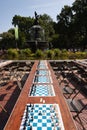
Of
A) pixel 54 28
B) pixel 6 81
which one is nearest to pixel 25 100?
pixel 6 81

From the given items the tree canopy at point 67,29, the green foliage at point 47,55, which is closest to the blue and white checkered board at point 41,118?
the green foliage at point 47,55

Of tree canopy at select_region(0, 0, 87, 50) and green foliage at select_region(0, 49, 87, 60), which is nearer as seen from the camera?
green foliage at select_region(0, 49, 87, 60)

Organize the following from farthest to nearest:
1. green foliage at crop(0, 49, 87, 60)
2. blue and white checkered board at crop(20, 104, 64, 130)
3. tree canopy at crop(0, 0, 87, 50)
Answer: tree canopy at crop(0, 0, 87, 50), green foliage at crop(0, 49, 87, 60), blue and white checkered board at crop(20, 104, 64, 130)

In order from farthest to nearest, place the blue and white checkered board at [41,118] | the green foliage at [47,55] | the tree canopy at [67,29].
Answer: the tree canopy at [67,29] < the green foliage at [47,55] < the blue and white checkered board at [41,118]

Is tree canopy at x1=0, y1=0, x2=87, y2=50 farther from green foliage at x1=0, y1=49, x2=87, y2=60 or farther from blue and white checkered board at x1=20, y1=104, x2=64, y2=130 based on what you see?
blue and white checkered board at x1=20, y1=104, x2=64, y2=130

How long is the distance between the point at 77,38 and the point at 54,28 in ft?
25.2

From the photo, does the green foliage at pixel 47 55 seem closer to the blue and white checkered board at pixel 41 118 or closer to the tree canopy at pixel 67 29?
the blue and white checkered board at pixel 41 118

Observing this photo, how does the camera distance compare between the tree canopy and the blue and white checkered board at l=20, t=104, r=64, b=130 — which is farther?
the tree canopy

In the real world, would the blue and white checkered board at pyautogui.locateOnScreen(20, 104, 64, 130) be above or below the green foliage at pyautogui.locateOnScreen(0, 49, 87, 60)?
above

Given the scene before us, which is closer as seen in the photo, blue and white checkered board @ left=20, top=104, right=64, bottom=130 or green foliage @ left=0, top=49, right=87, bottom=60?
blue and white checkered board @ left=20, top=104, right=64, bottom=130

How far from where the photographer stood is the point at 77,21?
152 feet

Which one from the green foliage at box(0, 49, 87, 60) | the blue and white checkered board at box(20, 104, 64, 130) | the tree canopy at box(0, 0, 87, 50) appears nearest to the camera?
the blue and white checkered board at box(20, 104, 64, 130)

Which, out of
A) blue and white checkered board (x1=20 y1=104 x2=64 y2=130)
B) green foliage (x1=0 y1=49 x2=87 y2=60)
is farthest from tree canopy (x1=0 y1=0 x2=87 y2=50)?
blue and white checkered board (x1=20 y1=104 x2=64 y2=130)

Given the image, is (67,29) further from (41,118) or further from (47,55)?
(41,118)
